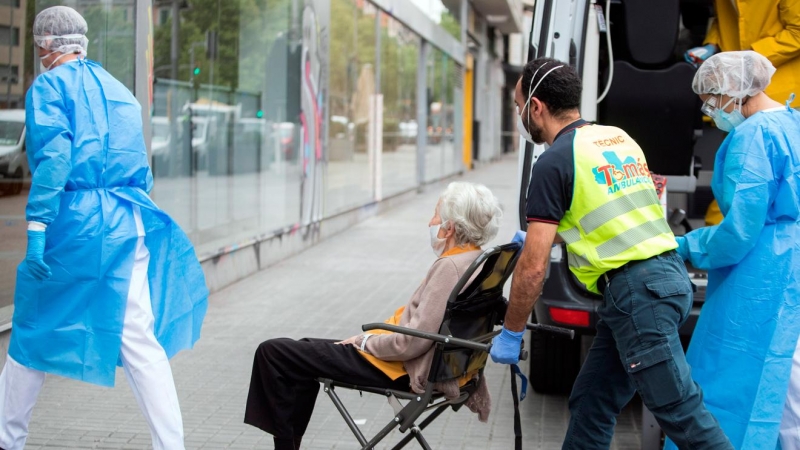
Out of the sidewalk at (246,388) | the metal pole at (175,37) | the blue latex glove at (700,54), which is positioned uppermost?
the metal pole at (175,37)

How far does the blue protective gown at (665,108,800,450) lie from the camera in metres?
3.60

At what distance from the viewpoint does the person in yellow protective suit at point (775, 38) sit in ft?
18.0

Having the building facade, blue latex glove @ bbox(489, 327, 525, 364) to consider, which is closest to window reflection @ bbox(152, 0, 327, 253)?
the building facade

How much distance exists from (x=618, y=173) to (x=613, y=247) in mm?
233

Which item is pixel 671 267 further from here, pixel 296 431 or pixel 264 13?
pixel 264 13

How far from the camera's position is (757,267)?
365cm

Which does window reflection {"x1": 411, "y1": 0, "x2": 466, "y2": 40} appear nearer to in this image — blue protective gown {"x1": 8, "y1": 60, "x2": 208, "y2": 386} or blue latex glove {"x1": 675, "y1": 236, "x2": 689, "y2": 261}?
blue protective gown {"x1": 8, "y1": 60, "x2": 208, "y2": 386}

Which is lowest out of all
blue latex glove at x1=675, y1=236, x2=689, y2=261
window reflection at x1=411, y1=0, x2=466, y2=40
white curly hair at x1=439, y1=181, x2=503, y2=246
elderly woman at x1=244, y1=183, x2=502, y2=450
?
elderly woman at x1=244, y1=183, x2=502, y2=450

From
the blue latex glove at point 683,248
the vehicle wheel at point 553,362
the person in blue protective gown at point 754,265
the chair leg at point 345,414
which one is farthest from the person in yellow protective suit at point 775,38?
the chair leg at point 345,414

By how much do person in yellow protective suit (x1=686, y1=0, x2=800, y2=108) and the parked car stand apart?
12.0 feet

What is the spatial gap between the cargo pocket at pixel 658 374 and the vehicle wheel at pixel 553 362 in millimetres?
1957

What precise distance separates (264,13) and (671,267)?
282 inches

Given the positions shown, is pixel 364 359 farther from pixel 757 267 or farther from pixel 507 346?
pixel 757 267

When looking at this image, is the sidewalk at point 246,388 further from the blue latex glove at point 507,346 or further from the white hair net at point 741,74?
the white hair net at point 741,74
